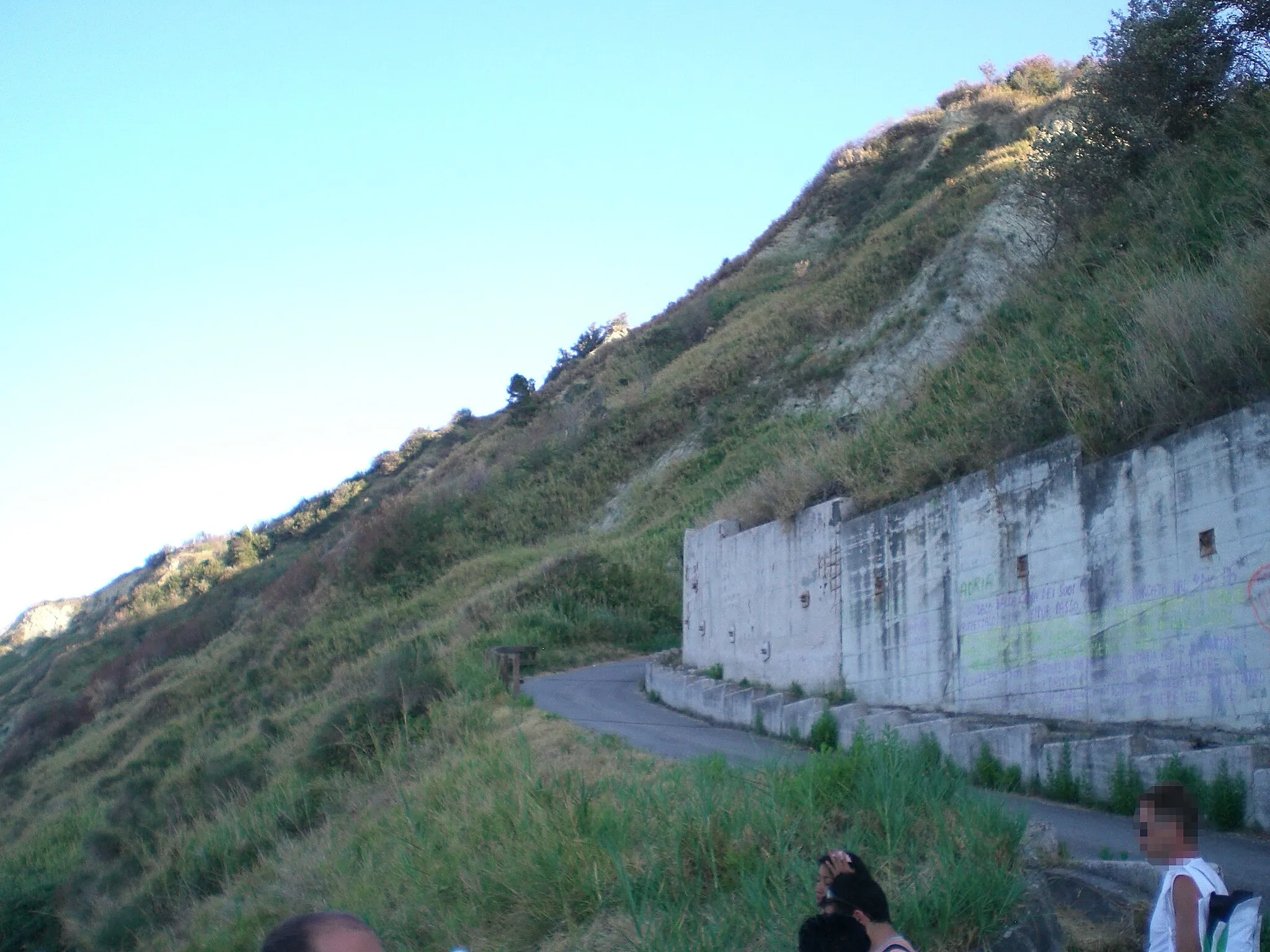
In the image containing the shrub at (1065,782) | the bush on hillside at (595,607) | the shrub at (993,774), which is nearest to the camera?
the shrub at (1065,782)

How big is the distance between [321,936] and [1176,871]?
10.8 ft

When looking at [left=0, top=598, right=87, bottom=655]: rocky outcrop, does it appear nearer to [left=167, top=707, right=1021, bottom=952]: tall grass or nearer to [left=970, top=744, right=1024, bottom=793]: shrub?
[left=167, top=707, right=1021, bottom=952]: tall grass

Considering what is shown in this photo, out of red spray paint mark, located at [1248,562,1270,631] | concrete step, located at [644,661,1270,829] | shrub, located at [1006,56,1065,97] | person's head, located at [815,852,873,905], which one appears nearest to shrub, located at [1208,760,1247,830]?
concrete step, located at [644,661,1270,829]

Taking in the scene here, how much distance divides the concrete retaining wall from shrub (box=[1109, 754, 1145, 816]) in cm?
30

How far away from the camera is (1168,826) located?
4.09 metres

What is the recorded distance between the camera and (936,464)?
38.6 feet

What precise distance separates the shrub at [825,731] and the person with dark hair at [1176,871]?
7433 millimetres

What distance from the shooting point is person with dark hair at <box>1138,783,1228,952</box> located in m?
3.93

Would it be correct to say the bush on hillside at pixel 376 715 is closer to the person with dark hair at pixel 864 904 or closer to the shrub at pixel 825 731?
the shrub at pixel 825 731

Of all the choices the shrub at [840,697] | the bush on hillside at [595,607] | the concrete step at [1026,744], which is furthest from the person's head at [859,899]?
the bush on hillside at [595,607]

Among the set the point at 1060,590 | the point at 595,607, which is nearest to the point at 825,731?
the point at 1060,590

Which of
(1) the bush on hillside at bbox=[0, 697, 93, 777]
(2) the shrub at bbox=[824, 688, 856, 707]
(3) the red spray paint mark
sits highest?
(3) the red spray paint mark

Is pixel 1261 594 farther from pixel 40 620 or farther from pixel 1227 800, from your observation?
pixel 40 620

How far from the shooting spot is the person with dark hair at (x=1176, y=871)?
12.9 ft
